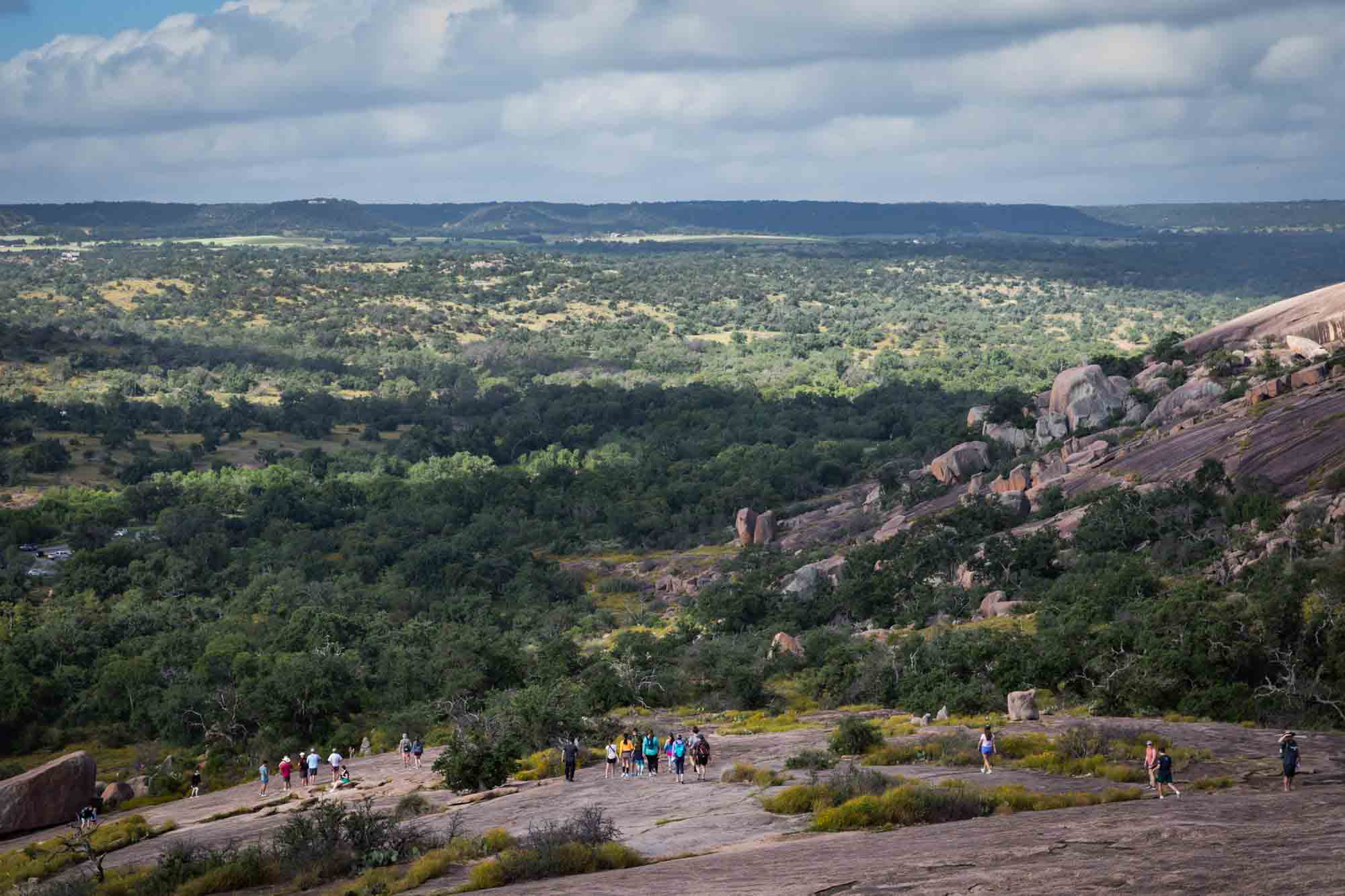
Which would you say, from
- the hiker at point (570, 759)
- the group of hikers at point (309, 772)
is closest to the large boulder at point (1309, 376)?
the hiker at point (570, 759)

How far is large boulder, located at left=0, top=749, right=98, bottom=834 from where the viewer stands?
33.2 m

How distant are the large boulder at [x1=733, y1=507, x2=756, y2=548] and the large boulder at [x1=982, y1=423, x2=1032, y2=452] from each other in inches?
499

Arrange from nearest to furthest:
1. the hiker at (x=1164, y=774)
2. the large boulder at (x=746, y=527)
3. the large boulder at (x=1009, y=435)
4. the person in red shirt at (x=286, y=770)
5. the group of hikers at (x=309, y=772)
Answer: the hiker at (x=1164, y=774), the group of hikers at (x=309, y=772), the person in red shirt at (x=286, y=770), the large boulder at (x=1009, y=435), the large boulder at (x=746, y=527)

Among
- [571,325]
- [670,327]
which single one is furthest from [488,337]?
[670,327]

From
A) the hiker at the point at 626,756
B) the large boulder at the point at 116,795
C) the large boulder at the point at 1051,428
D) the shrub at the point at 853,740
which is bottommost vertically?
the large boulder at the point at 116,795

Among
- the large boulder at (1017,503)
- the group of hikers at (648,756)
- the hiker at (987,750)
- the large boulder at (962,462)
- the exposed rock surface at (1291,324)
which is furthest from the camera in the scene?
the large boulder at (962,462)

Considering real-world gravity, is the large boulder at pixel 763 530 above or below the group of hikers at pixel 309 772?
below

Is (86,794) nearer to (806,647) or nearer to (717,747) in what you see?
(717,747)

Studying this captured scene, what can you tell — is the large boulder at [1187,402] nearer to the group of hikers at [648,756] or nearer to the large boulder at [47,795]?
the group of hikers at [648,756]

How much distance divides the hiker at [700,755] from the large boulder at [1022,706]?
809 cm

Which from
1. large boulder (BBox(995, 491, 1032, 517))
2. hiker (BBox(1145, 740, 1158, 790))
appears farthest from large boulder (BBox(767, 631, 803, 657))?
hiker (BBox(1145, 740, 1158, 790))

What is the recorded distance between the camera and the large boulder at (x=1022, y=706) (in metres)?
33.0

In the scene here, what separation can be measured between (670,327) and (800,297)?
31228 millimetres

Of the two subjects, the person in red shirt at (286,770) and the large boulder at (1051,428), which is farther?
the large boulder at (1051,428)
